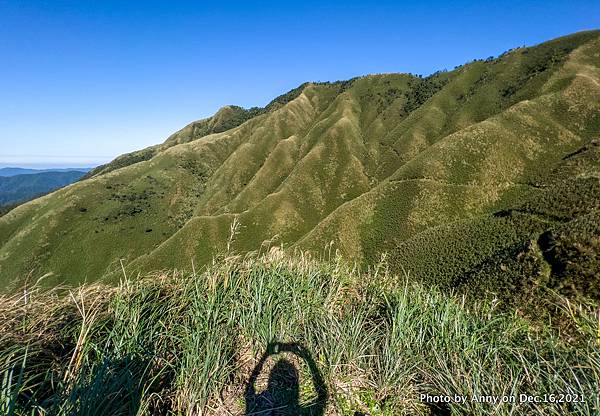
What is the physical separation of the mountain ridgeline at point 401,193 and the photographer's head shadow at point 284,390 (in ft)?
42.1

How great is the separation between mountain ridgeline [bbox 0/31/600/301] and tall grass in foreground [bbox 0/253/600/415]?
11.7 m

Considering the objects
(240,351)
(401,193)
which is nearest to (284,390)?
(240,351)

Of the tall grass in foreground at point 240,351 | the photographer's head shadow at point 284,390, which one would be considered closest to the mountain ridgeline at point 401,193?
the tall grass in foreground at point 240,351

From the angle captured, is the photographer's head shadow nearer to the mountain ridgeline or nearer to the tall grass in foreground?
the tall grass in foreground

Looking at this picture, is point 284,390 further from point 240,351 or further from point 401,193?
point 401,193

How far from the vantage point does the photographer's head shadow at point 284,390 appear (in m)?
4.07

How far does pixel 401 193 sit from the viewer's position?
75250 mm

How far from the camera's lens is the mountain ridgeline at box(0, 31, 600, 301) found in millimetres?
42375

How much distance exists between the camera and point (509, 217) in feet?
164

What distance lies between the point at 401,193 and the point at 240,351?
75871 mm

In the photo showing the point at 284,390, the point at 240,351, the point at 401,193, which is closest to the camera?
the point at 284,390

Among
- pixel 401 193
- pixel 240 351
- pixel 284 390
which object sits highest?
pixel 240 351

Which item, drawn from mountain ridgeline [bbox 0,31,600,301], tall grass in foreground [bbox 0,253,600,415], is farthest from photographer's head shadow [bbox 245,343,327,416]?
mountain ridgeline [bbox 0,31,600,301]

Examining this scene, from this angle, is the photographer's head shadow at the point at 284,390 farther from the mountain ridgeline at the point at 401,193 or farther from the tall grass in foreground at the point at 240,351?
the mountain ridgeline at the point at 401,193
